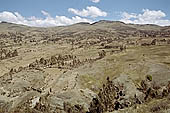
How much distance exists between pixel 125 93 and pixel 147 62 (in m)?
16.6

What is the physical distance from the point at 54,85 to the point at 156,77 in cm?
2036

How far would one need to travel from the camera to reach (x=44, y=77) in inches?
1998

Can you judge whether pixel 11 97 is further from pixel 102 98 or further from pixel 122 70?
pixel 122 70

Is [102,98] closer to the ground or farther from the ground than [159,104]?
closer to the ground

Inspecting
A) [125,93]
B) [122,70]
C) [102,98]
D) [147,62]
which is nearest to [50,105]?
[102,98]

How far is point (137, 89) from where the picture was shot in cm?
3725

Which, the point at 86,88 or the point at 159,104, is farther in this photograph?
the point at 86,88

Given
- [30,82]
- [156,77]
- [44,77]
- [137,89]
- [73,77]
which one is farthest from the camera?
[44,77]

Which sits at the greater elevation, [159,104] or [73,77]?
[159,104]

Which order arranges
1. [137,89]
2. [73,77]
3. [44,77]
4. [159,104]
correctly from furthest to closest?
[44,77], [73,77], [137,89], [159,104]

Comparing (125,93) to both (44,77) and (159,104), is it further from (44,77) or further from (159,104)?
(44,77)


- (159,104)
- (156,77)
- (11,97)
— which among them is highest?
(159,104)

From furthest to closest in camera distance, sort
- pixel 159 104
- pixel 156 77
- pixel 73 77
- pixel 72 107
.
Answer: pixel 73 77, pixel 156 77, pixel 72 107, pixel 159 104

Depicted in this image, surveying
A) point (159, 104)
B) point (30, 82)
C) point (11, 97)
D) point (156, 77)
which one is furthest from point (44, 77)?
point (159, 104)
